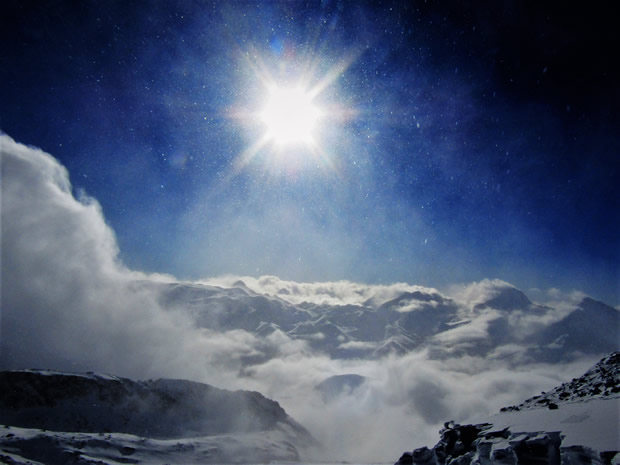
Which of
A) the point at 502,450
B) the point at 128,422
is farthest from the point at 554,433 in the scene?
the point at 128,422

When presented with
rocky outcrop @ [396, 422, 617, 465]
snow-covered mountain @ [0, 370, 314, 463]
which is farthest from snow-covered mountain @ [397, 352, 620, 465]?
snow-covered mountain @ [0, 370, 314, 463]

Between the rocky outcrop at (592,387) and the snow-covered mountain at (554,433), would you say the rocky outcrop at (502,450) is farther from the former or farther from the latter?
the rocky outcrop at (592,387)

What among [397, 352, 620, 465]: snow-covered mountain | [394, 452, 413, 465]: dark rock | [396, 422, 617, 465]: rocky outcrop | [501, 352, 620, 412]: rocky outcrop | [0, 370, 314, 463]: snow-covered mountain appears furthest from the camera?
[0, 370, 314, 463]: snow-covered mountain

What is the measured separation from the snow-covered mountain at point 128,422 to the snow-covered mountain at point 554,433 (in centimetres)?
7025

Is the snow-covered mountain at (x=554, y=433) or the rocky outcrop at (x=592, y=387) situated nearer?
the snow-covered mountain at (x=554, y=433)

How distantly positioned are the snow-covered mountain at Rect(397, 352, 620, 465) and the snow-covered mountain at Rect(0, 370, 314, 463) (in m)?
70.3

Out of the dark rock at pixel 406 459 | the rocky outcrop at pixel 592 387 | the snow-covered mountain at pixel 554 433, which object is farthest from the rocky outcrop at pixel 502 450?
the rocky outcrop at pixel 592 387

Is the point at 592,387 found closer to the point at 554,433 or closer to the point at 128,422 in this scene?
the point at 554,433

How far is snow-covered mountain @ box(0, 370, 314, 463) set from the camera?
70.8 m

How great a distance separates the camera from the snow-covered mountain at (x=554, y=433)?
12.4 metres

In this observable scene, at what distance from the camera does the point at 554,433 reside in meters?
13.7

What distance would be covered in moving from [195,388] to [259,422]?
29.6 meters

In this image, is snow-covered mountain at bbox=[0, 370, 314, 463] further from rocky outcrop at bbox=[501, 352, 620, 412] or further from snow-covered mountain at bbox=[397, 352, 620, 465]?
rocky outcrop at bbox=[501, 352, 620, 412]

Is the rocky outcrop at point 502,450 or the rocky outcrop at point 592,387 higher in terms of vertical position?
the rocky outcrop at point 592,387
